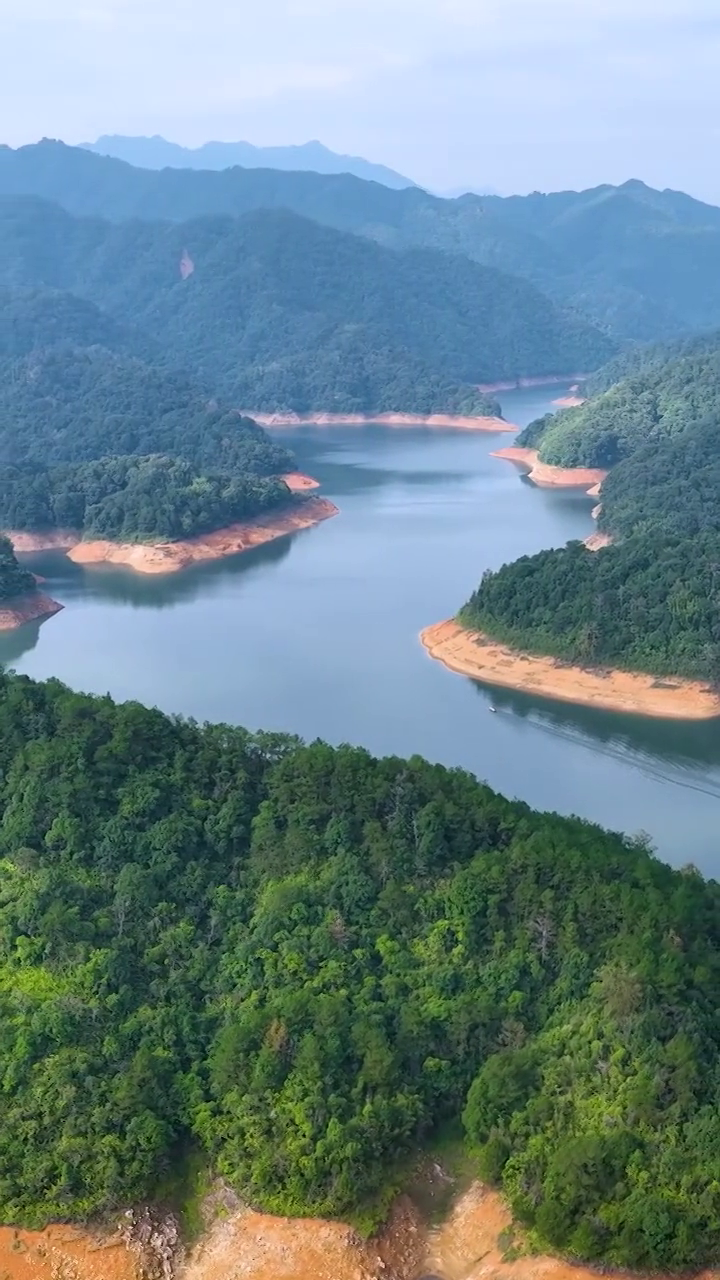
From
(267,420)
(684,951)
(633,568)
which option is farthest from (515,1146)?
(267,420)

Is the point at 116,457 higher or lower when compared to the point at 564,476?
higher

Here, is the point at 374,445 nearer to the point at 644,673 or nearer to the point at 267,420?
the point at 267,420

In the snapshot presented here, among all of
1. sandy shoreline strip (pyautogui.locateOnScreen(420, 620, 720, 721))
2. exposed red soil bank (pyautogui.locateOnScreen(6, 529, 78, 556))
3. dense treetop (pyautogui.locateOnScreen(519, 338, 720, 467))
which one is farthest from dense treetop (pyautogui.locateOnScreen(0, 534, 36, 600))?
dense treetop (pyautogui.locateOnScreen(519, 338, 720, 467))

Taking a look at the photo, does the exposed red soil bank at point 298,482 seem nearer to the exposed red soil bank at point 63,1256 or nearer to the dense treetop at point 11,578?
the dense treetop at point 11,578

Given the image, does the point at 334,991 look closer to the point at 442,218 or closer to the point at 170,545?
the point at 170,545

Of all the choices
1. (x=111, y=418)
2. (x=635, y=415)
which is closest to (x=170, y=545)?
(x=111, y=418)

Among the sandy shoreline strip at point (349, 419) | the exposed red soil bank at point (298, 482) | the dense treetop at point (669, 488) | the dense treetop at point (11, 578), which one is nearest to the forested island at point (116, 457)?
the exposed red soil bank at point (298, 482)

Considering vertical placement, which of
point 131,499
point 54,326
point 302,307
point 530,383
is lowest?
point 131,499
